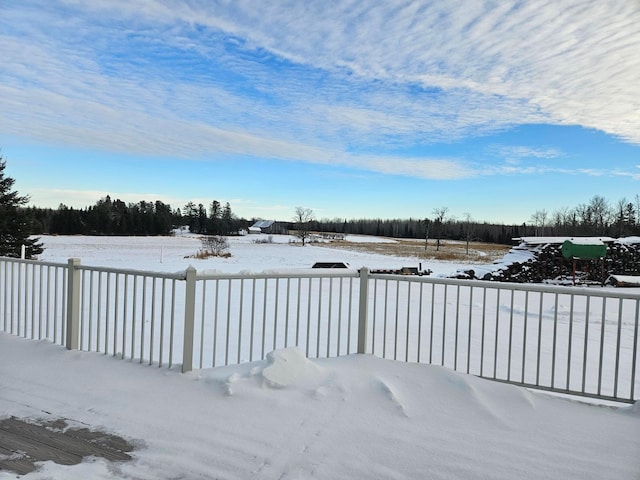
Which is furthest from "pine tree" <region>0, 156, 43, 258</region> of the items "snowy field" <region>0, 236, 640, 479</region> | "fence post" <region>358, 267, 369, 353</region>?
"fence post" <region>358, 267, 369, 353</region>

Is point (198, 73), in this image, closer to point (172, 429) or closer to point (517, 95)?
point (517, 95)

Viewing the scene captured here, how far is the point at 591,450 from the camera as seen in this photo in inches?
102

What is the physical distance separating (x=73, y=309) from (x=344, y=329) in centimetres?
421

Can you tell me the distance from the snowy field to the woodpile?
1335cm

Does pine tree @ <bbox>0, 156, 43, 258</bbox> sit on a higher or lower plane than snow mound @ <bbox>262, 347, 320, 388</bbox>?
higher

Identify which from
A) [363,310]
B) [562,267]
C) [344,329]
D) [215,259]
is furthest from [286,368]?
[215,259]

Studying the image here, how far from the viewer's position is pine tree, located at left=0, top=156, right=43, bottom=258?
15.1 m

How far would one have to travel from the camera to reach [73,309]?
4387 millimetres

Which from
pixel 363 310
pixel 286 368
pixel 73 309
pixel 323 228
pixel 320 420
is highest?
pixel 323 228

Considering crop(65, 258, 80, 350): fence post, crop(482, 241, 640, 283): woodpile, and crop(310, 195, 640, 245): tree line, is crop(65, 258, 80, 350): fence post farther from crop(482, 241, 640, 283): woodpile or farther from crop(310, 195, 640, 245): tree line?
crop(310, 195, 640, 245): tree line

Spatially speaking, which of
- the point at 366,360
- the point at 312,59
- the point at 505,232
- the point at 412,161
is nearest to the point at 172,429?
the point at 366,360

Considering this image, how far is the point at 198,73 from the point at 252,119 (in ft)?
16.6

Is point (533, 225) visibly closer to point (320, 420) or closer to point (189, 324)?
point (189, 324)

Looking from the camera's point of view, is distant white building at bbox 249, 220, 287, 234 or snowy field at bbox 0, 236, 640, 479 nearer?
snowy field at bbox 0, 236, 640, 479
